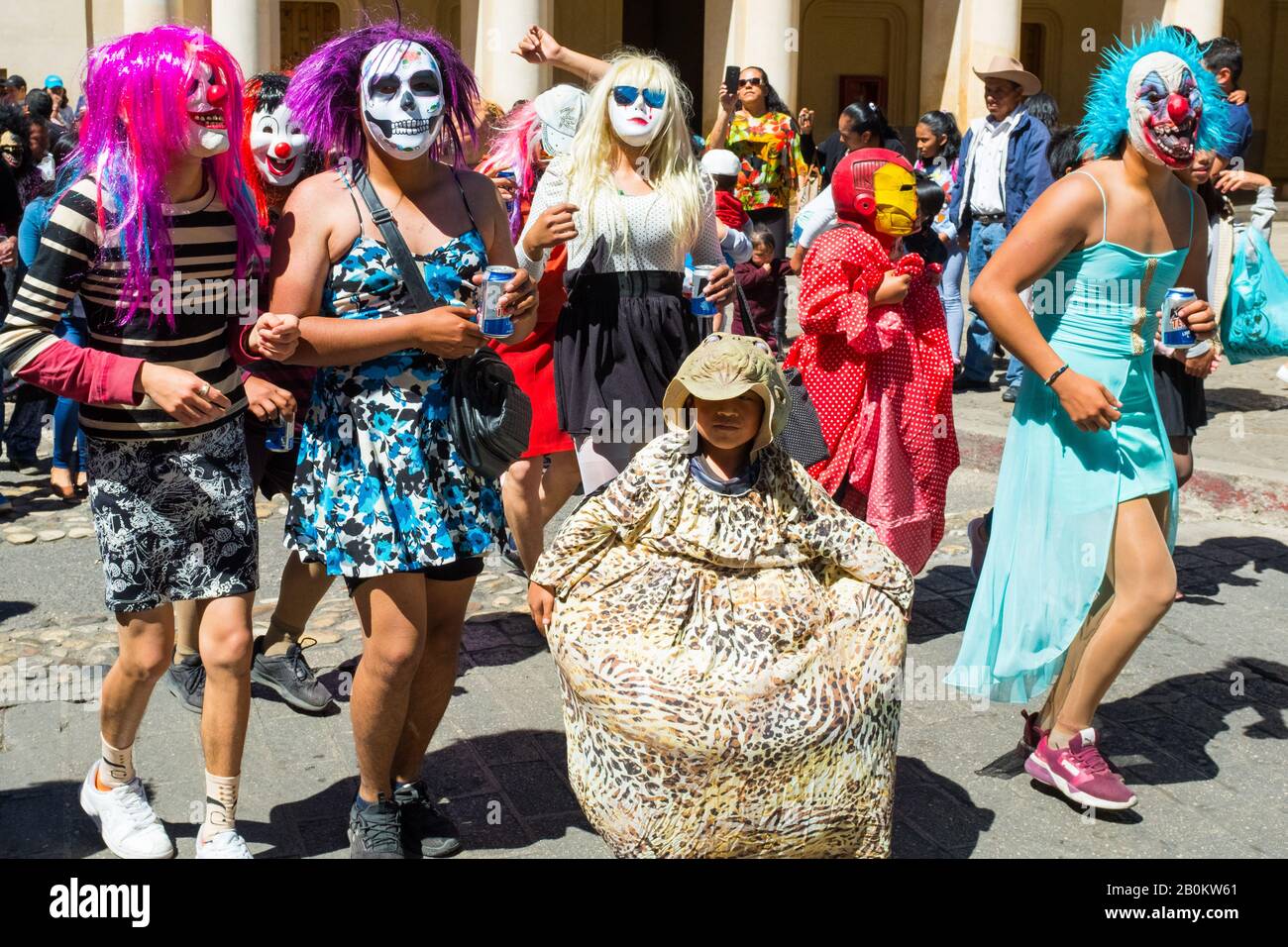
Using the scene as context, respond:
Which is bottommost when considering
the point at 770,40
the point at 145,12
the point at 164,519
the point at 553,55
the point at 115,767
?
A: the point at 115,767

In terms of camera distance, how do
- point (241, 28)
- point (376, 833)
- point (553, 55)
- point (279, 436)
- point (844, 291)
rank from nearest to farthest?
point (376, 833) → point (279, 436) → point (844, 291) → point (553, 55) → point (241, 28)

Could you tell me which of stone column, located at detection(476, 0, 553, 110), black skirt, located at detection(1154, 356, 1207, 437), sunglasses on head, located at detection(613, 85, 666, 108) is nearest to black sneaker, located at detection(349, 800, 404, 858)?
sunglasses on head, located at detection(613, 85, 666, 108)

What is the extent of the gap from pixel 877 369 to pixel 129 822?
2.95 m

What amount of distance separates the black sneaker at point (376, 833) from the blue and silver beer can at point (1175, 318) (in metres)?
2.53

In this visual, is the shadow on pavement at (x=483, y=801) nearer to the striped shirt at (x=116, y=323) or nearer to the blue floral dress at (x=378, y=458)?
the blue floral dress at (x=378, y=458)

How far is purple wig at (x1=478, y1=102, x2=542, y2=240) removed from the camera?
6.67 meters

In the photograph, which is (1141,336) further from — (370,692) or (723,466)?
(370,692)

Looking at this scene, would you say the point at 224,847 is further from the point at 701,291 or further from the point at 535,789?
the point at 701,291

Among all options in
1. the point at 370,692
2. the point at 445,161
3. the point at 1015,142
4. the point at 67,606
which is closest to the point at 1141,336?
the point at 445,161

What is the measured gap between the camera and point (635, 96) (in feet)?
16.6

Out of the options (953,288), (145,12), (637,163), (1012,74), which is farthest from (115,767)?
(145,12)

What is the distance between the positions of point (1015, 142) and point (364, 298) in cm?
763

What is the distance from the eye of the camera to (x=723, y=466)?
3.68 metres

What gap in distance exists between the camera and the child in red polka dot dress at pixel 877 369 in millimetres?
5348
